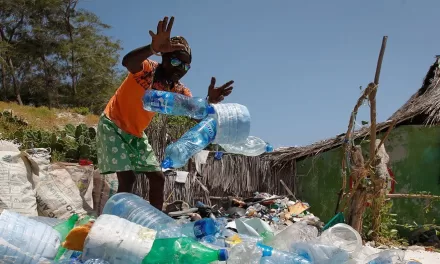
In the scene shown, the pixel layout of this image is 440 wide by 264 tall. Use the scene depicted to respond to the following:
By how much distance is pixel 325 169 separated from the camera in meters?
9.47

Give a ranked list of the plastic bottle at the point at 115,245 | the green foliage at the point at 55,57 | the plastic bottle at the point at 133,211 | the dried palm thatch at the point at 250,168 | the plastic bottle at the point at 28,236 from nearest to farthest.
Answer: the plastic bottle at the point at 115,245 < the plastic bottle at the point at 28,236 < the plastic bottle at the point at 133,211 < the dried palm thatch at the point at 250,168 < the green foliage at the point at 55,57

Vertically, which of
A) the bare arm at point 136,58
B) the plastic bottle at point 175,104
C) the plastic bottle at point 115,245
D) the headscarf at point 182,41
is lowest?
the plastic bottle at point 115,245

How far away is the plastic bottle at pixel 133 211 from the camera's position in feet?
10.2

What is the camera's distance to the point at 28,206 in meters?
4.13

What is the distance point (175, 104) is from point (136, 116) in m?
0.34

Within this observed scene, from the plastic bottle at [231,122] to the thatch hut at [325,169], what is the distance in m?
4.56

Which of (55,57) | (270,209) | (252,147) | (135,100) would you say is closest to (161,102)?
(135,100)

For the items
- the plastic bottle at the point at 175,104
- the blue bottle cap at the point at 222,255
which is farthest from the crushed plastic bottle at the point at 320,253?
the plastic bottle at the point at 175,104

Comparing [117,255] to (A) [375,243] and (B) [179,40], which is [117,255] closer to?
(B) [179,40]

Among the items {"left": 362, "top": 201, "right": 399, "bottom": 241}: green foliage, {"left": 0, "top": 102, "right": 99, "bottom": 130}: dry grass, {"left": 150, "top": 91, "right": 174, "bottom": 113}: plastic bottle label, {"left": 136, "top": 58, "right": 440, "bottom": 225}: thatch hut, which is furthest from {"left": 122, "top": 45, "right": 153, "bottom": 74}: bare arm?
{"left": 0, "top": 102, "right": 99, "bottom": 130}: dry grass

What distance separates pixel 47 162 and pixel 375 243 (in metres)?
4.00

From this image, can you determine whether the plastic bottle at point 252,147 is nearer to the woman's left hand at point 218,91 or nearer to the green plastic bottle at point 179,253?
the woman's left hand at point 218,91

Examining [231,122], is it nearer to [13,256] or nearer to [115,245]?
[115,245]

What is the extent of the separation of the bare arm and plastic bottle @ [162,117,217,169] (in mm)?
589
